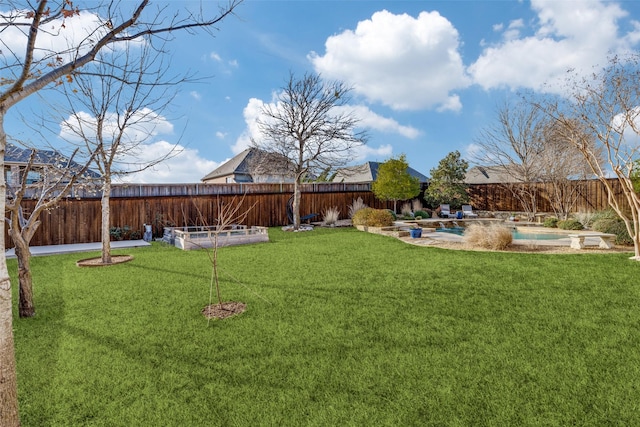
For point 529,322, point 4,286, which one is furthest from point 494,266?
point 4,286

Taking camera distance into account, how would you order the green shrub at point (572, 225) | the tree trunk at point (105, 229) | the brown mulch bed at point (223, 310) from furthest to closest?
the green shrub at point (572, 225) < the tree trunk at point (105, 229) < the brown mulch bed at point (223, 310)

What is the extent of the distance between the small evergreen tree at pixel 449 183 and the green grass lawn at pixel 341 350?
13197 mm

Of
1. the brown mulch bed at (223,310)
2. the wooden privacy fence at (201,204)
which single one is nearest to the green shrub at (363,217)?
the wooden privacy fence at (201,204)

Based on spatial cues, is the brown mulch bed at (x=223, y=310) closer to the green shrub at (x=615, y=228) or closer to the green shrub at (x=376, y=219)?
the green shrub at (x=376, y=219)

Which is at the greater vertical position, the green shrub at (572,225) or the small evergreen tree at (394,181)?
the small evergreen tree at (394,181)

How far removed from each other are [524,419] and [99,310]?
17.3ft

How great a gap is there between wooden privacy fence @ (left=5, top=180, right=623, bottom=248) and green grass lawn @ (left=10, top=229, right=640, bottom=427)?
3790 mm

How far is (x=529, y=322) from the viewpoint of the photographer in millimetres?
4176

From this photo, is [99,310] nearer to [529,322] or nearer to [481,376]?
[481,376]

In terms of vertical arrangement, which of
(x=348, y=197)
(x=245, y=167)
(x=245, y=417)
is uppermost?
(x=245, y=167)

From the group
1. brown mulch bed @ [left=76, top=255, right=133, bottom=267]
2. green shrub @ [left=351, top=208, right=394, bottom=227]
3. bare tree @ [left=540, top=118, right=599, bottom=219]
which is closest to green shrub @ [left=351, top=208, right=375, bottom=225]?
green shrub @ [left=351, top=208, right=394, bottom=227]

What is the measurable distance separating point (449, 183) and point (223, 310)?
691 inches

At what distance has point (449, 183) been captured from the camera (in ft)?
64.1

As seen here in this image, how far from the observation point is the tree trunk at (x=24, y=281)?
4637mm
